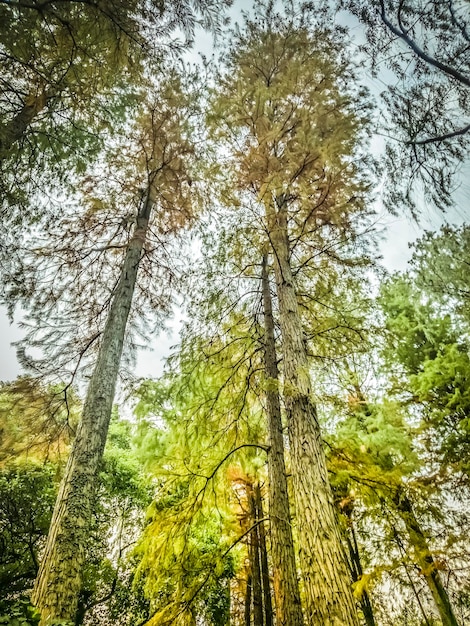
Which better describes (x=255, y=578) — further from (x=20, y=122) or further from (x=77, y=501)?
(x=20, y=122)

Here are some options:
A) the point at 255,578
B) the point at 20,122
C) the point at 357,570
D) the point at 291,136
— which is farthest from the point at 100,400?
the point at 357,570

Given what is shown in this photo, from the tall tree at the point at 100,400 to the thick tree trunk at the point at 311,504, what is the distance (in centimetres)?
229

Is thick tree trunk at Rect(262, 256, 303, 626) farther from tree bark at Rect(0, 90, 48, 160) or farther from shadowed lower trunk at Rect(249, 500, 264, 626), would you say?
tree bark at Rect(0, 90, 48, 160)

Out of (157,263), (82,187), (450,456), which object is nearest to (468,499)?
(450,456)

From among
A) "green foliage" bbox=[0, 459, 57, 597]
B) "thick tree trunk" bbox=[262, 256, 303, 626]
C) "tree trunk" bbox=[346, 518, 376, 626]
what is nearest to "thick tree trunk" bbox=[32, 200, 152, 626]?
"thick tree trunk" bbox=[262, 256, 303, 626]

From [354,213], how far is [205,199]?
3.18 m

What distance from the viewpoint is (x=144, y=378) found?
18.5 ft

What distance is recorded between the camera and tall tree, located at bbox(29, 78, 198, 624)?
10.1 ft

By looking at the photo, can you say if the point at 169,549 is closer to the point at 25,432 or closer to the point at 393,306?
the point at 25,432

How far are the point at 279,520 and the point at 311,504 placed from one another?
139 cm

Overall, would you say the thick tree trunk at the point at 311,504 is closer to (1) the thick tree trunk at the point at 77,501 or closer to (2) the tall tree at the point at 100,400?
(1) the thick tree trunk at the point at 77,501

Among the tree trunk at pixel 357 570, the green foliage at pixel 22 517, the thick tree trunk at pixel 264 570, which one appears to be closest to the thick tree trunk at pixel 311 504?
the thick tree trunk at pixel 264 570

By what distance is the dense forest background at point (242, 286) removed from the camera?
11.3ft

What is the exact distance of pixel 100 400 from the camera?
14.0ft
